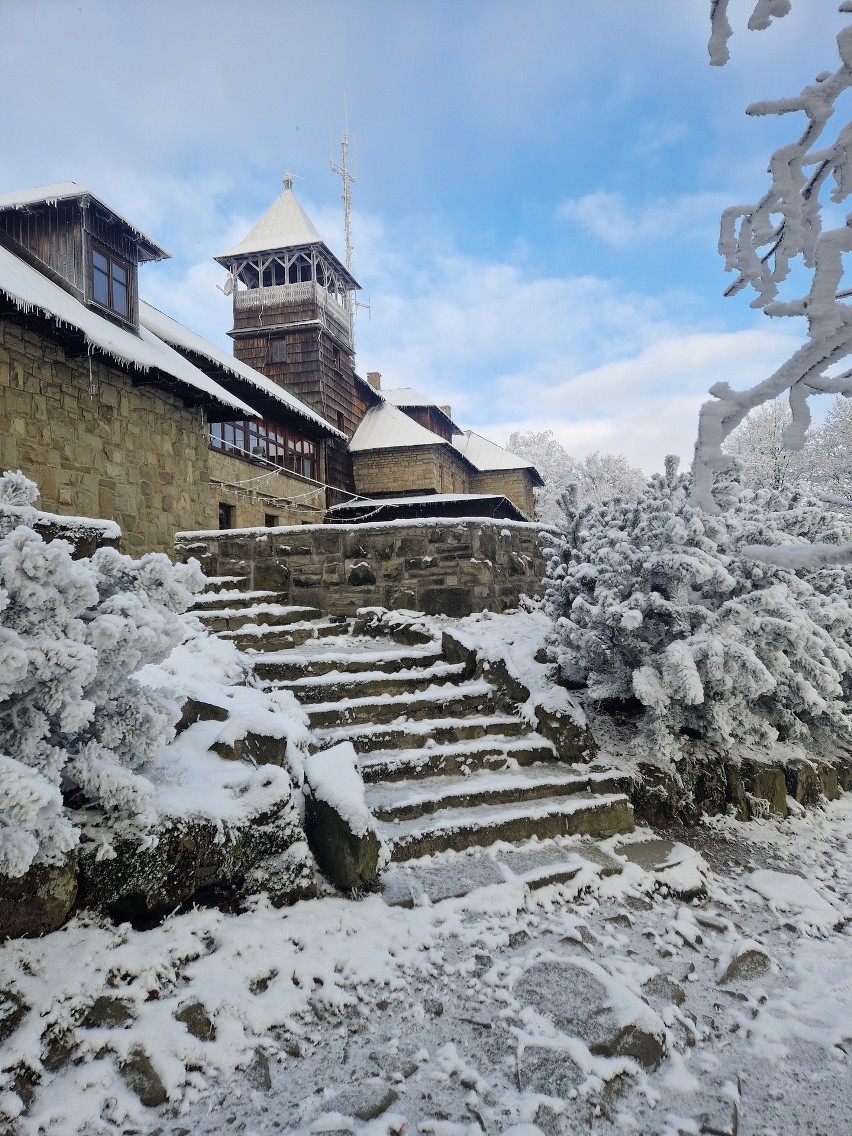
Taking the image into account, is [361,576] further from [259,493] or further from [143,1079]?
[259,493]

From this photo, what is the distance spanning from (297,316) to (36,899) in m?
21.5

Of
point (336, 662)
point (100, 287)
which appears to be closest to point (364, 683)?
point (336, 662)

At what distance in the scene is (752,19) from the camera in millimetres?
1354

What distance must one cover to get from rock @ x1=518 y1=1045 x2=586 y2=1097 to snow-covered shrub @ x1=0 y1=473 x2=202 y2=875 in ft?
6.51

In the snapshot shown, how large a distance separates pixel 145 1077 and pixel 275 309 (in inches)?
893

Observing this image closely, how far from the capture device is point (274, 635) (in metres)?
7.45

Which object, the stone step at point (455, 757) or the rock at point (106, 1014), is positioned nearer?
the rock at point (106, 1014)

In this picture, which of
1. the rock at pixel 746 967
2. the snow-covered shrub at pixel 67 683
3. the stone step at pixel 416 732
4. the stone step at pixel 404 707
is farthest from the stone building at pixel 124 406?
the rock at pixel 746 967

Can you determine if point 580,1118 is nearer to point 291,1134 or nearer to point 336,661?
point 291,1134

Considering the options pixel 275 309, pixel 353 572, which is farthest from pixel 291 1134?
pixel 275 309

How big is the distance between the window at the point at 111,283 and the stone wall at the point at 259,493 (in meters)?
3.68

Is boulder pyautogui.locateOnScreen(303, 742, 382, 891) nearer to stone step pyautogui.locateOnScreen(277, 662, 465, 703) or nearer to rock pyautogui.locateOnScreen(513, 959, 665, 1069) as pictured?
rock pyautogui.locateOnScreen(513, 959, 665, 1069)

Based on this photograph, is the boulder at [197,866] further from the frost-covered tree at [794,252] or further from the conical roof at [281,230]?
the conical roof at [281,230]

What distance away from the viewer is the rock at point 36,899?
2.71m
